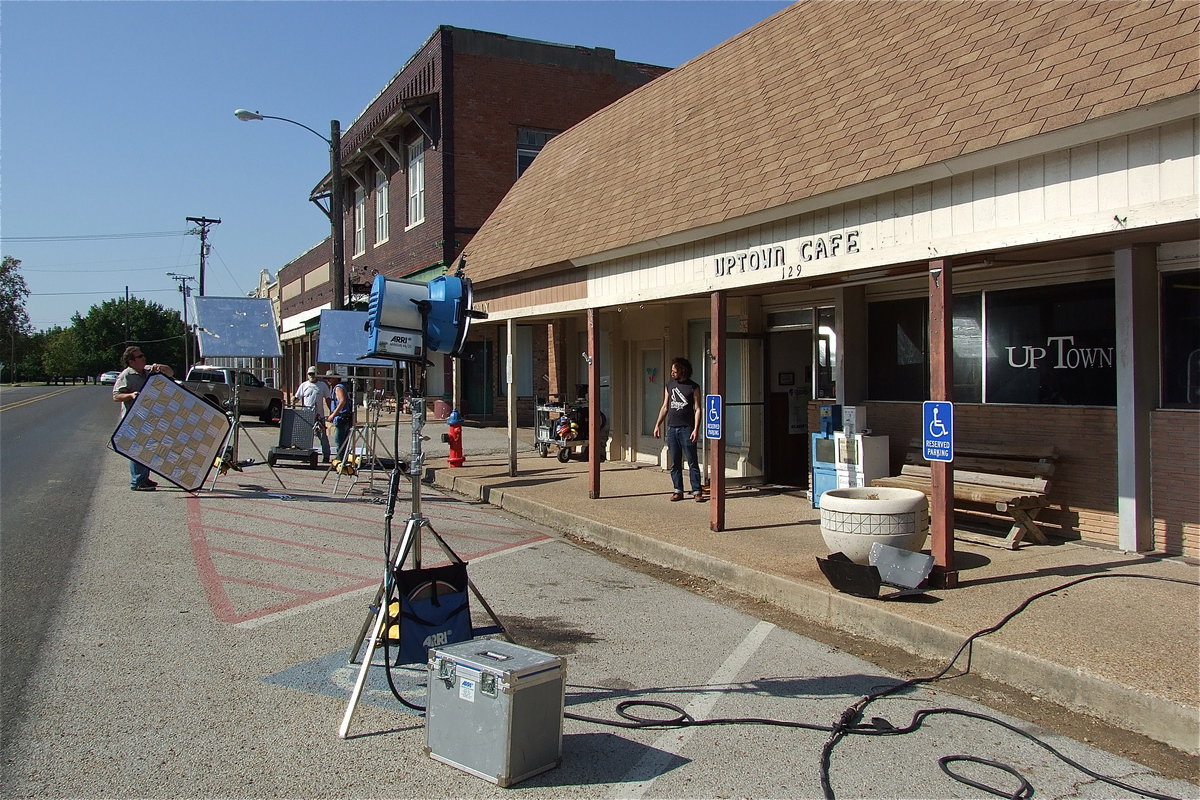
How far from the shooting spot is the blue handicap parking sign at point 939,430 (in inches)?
249

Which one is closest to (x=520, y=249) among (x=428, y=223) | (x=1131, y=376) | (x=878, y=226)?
(x=878, y=226)

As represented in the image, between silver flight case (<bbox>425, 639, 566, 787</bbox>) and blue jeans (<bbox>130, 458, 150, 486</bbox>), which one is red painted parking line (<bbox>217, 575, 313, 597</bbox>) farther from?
blue jeans (<bbox>130, 458, 150, 486</bbox>)

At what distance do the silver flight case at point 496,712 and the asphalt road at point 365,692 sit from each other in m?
0.05

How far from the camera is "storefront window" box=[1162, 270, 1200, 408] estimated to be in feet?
22.9

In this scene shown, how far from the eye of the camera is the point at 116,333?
333ft

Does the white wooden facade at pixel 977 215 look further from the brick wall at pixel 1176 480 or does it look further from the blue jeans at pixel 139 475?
Result: the blue jeans at pixel 139 475

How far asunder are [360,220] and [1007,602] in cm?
3108

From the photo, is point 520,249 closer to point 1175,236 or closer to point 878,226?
point 878,226

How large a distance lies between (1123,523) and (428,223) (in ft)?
69.8

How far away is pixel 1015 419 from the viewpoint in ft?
27.4

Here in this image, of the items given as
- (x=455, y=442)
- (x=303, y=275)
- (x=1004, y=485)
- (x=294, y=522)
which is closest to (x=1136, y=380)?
(x=1004, y=485)

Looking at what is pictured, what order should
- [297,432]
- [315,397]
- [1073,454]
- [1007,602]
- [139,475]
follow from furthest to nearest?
[315,397], [297,432], [139,475], [1073,454], [1007,602]

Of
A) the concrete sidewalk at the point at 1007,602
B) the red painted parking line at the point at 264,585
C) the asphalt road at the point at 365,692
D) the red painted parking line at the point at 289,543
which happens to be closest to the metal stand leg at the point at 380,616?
the asphalt road at the point at 365,692

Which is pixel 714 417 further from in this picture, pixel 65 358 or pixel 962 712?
pixel 65 358
